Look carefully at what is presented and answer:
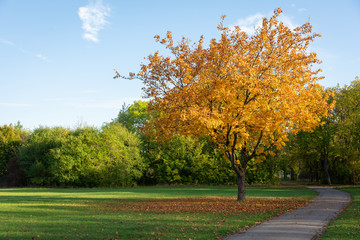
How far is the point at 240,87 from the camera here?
18.5 metres

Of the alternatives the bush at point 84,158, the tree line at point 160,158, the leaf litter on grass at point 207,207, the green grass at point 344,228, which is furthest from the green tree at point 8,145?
the green grass at point 344,228

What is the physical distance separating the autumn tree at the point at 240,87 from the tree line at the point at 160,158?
900 inches

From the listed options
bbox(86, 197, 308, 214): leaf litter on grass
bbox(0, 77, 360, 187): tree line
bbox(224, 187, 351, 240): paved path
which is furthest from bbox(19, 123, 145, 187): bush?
bbox(224, 187, 351, 240): paved path

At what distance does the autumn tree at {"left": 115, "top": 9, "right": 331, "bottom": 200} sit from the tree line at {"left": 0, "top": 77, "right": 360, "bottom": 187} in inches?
900

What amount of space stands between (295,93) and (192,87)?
573cm

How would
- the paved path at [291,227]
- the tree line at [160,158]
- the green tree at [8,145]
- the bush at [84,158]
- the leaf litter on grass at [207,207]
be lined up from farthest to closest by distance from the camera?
1. the green tree at [8,145]
2. the bush at [84,158]
3. the tree line at [160,158]
4. the leaf litter on grass at [207,207]
5. the paved path at [291,227]

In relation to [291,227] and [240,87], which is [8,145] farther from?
[291,227]

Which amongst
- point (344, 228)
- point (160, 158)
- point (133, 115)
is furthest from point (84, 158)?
point (344, 228)

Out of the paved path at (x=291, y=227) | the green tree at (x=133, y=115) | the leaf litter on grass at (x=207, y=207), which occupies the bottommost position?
the leaf litter on grass at (x=207, y=207)

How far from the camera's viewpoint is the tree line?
4347 cm

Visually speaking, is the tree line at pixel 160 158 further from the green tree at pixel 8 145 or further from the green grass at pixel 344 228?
the green grass at pixel 344 228

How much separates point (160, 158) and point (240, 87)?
3316 centimetres

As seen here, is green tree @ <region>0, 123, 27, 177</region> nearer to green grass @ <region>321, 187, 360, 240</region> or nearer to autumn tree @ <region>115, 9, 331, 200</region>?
autumn tree @ <region>115, 9, 331, 200</region>

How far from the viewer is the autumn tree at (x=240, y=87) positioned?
688 inches
